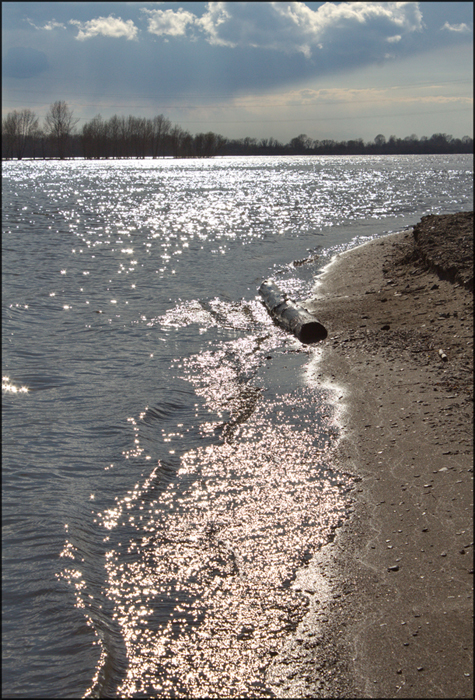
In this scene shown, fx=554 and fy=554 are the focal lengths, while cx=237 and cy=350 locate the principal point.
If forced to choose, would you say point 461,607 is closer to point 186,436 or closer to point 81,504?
point 81,504

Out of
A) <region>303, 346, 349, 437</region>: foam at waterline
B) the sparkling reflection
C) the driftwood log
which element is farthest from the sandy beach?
the driftwood log

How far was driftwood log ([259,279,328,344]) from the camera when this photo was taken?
37.7 ft

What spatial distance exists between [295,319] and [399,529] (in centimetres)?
729

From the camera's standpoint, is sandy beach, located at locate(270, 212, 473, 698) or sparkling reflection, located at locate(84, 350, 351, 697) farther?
sparkling reflection, located at locate(84, 350, 351, 697)

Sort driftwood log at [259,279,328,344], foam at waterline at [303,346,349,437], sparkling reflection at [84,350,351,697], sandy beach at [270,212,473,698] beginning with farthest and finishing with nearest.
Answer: driftwood log at [259,279,328,344], foam at waterline at [303,346,349,437], sparkling reflection at [84,350,351,697], sandy beach at [270,212,473,698]

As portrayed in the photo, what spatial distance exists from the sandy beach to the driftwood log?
570 mm

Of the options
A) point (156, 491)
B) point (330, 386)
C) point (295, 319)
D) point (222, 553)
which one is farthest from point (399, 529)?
point (295, 319)

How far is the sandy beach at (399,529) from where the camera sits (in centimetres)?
363

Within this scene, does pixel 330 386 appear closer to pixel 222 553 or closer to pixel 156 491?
pixel 156 491

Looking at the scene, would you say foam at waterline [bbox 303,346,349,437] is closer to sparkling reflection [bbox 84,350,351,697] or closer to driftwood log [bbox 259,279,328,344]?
sparkling reflection [bbox 84,350,351,697]

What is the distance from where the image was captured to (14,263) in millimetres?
21250

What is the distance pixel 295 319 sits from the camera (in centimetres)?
1191

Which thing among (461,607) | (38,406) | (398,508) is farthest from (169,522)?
(38,406)

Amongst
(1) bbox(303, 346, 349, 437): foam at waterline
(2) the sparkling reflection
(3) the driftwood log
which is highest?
(3) the driftwood log
